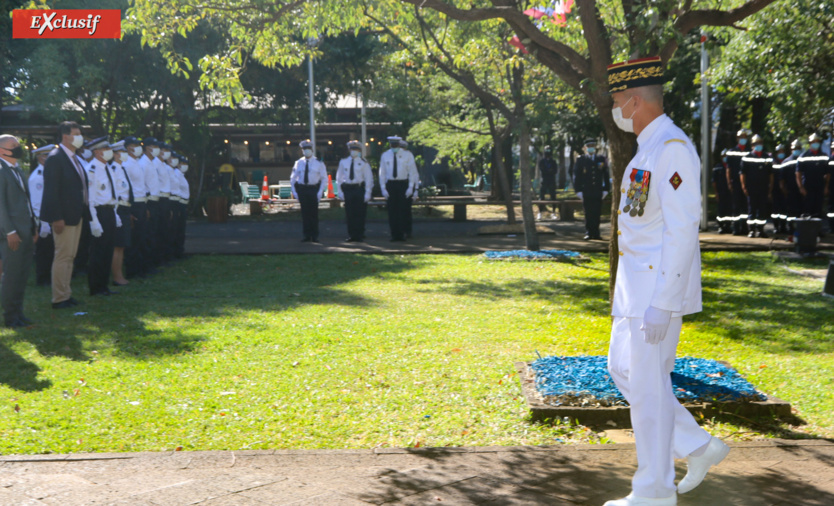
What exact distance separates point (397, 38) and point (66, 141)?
8193 millimetres

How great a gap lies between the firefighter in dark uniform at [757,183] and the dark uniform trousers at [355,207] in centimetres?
861

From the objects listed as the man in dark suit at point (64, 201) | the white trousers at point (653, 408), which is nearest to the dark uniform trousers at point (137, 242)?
the man in dark suit at point (64, 201)

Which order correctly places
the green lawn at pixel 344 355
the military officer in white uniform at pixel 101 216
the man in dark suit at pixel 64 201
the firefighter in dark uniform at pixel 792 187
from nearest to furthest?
the green lawn at pixel 344 355, the man in dark suit at pixel 64 201, the military officer in white uniform at pixel 101 216, the firefighter in dark uniform at pixel 792 187

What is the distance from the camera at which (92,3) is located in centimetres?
2238

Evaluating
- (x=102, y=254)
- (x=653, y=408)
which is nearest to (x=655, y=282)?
(x=653, y=408)

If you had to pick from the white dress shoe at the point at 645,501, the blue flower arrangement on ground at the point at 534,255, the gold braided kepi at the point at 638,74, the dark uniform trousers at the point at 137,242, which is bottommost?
the white dress shoe at the point at 645,501

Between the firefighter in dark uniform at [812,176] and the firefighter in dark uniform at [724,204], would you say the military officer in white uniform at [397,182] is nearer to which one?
the firefighter in dark uniform at [724,204]

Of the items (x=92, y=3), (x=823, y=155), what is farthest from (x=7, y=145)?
(x=823, y=155)

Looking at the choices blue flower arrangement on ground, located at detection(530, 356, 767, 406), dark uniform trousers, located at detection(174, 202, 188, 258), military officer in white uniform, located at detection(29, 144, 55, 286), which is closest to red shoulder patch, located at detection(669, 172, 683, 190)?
blue flower arrangement on ground, located at detection(530, 356, 767, 406)

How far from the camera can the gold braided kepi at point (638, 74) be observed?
4062 mm

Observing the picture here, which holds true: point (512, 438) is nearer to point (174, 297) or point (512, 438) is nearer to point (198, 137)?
point (174, 297)

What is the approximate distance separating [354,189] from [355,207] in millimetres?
424

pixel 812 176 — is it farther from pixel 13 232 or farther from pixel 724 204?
pixel 13 232

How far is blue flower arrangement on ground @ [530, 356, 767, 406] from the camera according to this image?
5.88 metres
